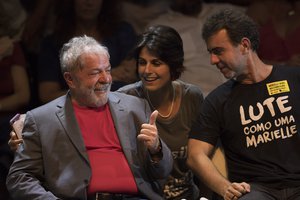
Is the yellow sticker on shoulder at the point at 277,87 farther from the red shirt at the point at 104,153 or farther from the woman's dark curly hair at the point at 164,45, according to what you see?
the red shirt at the point at 104,153

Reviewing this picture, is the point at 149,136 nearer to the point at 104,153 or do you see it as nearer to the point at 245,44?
the point at 104,153

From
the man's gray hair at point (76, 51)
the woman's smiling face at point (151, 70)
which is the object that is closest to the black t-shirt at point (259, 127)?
the woman's smiling face at point (151, 70)

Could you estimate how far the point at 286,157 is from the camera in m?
2.94

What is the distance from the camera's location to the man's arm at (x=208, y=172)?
2.82 meters

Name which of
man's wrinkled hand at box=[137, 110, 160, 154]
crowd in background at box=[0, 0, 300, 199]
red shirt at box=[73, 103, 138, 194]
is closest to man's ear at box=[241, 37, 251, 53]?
man's wrinkled hand at box=[137, 110, 160, 154]

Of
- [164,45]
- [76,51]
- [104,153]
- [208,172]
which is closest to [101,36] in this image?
[164,45]

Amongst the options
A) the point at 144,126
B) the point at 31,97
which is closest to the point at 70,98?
the point at 144,126

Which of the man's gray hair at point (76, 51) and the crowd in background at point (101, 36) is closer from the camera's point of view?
the man's gray hair at point (76, 51)

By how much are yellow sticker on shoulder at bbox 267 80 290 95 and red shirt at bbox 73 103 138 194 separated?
736 millimetres

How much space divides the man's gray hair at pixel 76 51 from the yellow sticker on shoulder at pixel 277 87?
762mm

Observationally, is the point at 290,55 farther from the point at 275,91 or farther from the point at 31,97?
the point at 31,97

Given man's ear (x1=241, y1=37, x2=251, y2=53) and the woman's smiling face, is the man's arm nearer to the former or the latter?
the woman's smiling face

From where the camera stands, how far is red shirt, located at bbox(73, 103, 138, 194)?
9.16 feet

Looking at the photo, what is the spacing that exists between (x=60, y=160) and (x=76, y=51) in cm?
48
